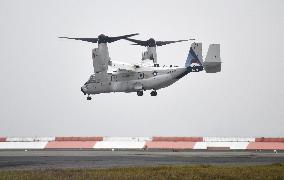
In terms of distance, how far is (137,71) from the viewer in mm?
88375

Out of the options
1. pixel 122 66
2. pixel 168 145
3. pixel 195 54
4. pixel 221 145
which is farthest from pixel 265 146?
pixel 122 66

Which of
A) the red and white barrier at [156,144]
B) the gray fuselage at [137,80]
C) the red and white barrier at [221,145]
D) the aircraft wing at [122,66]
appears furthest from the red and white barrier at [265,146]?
the aircraft wing at [122,66]

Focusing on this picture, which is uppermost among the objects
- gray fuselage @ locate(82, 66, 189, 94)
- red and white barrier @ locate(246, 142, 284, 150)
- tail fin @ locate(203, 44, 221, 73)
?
tail fin @ locate(203, 44, 221, 73)

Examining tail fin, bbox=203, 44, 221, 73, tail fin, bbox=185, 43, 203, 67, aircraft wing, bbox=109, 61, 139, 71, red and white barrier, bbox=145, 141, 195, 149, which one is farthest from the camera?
aircraft wing, bbox=109, 61, 139, 71

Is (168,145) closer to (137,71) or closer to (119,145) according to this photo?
(119,145)

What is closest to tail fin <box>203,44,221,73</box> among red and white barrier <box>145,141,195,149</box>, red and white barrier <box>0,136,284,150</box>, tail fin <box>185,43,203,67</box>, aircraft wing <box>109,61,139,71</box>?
tail fin <box>185,43,203,67</box>

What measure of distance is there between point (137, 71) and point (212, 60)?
504 inches

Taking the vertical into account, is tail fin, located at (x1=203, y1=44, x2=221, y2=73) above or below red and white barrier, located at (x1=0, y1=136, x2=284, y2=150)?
above

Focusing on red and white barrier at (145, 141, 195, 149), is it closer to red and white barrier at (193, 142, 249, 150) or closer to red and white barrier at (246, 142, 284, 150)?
red and white barrier at (193, 142, 249, 150)

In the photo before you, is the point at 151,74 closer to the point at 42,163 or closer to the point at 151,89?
the point at 151,89

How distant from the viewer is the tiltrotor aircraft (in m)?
83.6

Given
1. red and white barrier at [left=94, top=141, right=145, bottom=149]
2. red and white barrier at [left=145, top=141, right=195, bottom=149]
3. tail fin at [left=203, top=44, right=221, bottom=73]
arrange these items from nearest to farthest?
tail fin at [left=203, top=44, right=221, bottom=73] → red and white barrier at [left=145, top=141, right=195, bottom=149] → red and white barrier at [left=94, top=141, right=145, bottom=149]

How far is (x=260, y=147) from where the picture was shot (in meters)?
81.4

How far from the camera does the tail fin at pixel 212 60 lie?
8000cm
